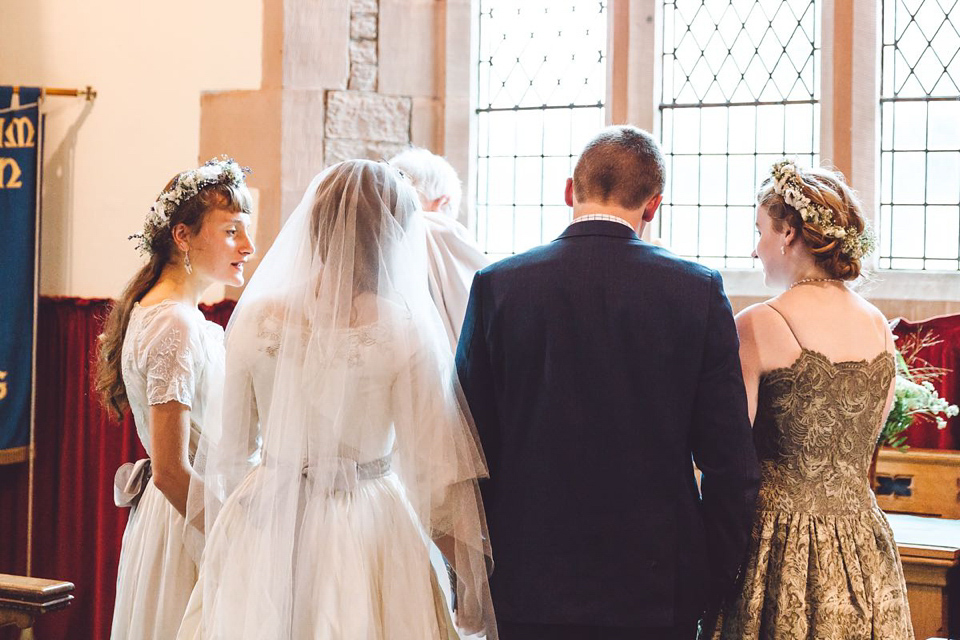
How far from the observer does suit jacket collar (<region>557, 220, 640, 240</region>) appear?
2.14m

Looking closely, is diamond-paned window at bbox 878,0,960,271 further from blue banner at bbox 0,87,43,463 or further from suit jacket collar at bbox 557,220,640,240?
blue banner at bbox 0,87,43,463

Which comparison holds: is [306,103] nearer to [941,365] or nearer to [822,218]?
[941,365]

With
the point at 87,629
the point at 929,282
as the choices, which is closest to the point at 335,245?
the point at 929,282

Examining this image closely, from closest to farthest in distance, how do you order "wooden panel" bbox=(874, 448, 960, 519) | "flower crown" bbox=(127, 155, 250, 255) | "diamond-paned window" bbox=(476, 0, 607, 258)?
1. "flower crown" bbox=(127, 155, 250, 255)
2. "wooden panel" bbox=(874, 448, 960, 519)
3. "diamond-paned window" bbox=(476, 0, 607, 258)

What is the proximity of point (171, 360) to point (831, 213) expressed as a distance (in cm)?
162

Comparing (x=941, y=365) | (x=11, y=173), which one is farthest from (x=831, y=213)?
(x=11, y=173)

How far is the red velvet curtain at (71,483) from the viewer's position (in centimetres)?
494

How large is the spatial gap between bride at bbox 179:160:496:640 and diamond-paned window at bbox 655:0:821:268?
292 cm

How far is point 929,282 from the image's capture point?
4.47m

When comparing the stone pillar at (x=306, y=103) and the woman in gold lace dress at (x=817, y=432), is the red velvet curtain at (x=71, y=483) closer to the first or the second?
the stone pillar at (x=306, y=103)

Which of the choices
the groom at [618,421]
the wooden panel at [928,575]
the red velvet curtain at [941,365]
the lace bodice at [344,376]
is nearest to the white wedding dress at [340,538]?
the lace bodice at [344,376]

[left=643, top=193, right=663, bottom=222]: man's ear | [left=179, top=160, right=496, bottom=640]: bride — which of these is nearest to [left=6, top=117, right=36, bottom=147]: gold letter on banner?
[left=179, top=160, right=496, bottom=640]: bride

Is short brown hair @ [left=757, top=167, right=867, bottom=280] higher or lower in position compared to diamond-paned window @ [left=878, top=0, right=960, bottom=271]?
lower

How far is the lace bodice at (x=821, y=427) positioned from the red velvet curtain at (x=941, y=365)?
193 cm
